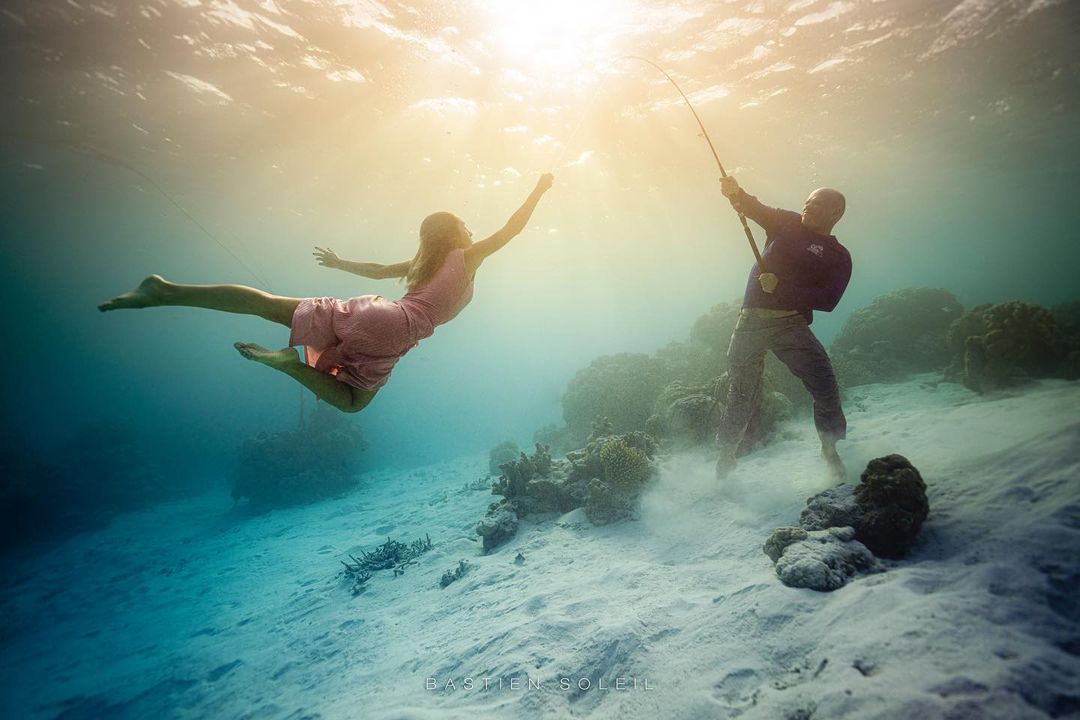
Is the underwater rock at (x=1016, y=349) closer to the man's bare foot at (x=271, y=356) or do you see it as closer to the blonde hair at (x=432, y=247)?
the blonde hair at (x=432, y=247)

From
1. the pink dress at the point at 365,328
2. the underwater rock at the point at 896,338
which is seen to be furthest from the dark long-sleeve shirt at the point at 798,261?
the underwater rock at the point at 896,338

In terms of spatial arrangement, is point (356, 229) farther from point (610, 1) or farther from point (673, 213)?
point (673, 213)

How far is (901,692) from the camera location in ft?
5.94

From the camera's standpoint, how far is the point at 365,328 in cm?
283

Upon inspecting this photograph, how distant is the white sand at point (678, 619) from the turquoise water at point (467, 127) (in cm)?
750

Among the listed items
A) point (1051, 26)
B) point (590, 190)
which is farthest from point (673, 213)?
point (1051, 26)

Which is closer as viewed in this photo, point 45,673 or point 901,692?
point 901,692

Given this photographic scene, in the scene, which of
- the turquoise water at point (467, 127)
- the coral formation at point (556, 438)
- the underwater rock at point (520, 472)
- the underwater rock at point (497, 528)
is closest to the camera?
the underwater rock at point (497, 528)

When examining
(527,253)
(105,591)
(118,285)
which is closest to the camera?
(105,591)

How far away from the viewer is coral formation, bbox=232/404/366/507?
16.3 m

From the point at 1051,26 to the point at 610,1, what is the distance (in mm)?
14067

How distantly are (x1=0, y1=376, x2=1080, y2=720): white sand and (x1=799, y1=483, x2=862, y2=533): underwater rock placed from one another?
1.33ft

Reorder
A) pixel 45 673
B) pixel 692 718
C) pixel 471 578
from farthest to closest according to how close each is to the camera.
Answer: pixel 45 673, pixel 471 578, pixel 692 718

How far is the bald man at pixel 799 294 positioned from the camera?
416 cm
